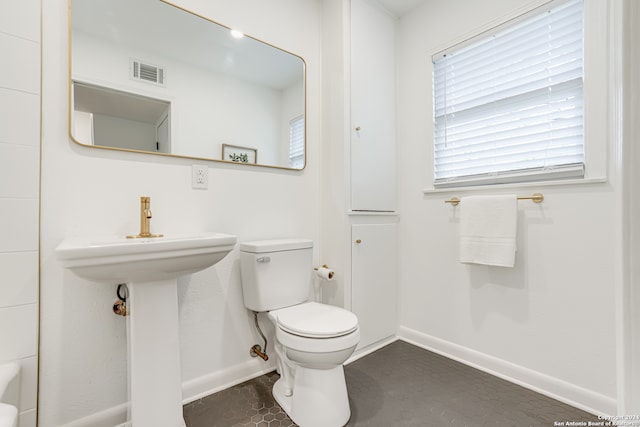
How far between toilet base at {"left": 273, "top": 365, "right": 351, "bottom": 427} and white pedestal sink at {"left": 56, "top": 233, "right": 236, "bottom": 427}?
1.54ft

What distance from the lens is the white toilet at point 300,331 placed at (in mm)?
1194

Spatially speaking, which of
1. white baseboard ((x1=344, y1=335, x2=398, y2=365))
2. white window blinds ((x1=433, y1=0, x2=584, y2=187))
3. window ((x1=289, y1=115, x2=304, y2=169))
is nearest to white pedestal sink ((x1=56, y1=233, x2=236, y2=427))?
window ((x1=289, y1=115, x2=304, y2=169))

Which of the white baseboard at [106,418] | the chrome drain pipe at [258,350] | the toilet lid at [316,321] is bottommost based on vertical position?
the white baseboard at [106,418]

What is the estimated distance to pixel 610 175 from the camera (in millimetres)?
1299

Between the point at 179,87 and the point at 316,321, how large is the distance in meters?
1.29

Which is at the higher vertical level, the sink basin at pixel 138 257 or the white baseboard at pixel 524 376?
the sink basin at pixel 138 257

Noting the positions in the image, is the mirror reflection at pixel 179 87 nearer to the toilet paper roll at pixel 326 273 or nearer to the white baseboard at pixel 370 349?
the toilet paper roll at pixel 326 273

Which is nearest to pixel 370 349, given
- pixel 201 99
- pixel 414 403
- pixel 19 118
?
pixel 414 403

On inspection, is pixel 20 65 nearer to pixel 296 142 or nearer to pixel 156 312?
pixel 156 312

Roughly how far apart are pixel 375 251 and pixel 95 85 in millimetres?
1701

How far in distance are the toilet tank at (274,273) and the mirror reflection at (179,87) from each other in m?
0.50

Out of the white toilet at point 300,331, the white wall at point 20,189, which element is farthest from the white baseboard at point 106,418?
the white toilet at point 300,331

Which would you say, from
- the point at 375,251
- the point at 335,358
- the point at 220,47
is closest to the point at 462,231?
the point at 375,251

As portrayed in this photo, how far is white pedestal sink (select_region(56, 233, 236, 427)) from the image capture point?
3.15 ft
